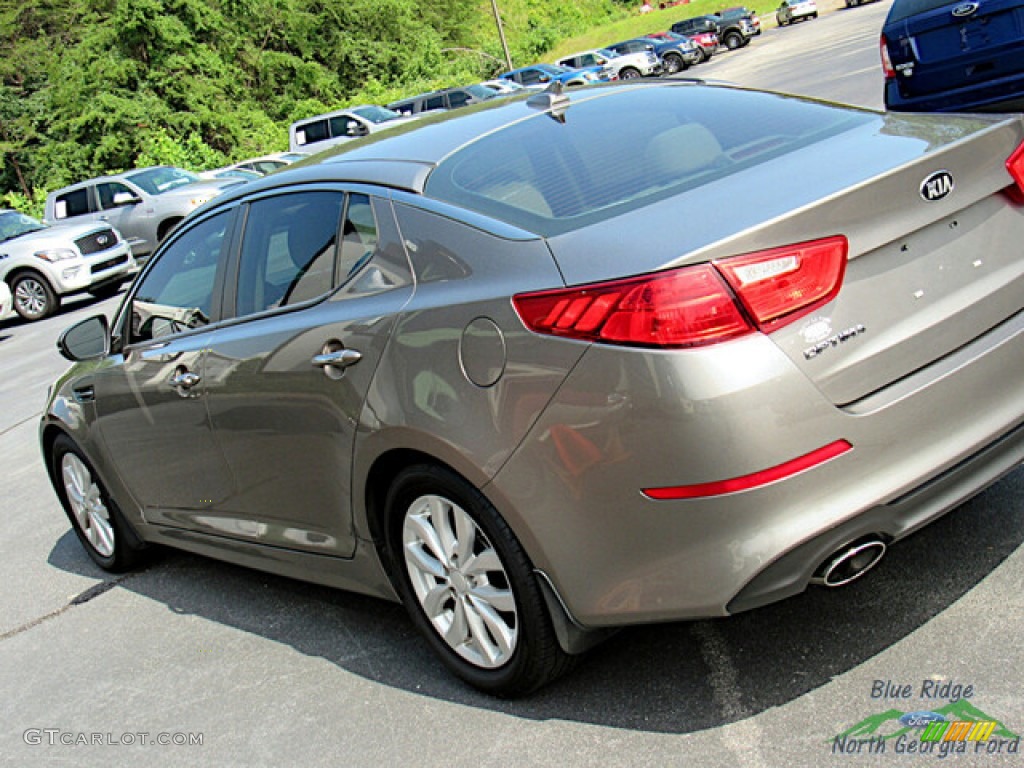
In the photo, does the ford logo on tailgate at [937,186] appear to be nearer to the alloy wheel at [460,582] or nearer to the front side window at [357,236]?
the alloy wheel at [460,582]

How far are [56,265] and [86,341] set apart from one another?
45.4 ft

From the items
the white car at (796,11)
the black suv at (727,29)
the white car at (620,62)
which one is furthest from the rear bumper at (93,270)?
the white car at (796,11)

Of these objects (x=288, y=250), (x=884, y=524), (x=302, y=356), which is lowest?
(x=884, y=524)

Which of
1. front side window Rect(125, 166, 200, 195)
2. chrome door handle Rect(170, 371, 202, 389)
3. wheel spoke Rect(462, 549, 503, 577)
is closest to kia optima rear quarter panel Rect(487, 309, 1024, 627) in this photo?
wheel spoke Rect(462, 549, 503, 577)

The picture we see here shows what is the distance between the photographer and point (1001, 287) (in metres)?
3.23

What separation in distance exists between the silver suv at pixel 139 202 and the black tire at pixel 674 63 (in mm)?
35750

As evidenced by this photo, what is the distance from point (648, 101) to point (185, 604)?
2.89 meters

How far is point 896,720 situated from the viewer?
301cm

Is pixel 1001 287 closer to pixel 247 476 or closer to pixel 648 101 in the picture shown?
pixel 648 101

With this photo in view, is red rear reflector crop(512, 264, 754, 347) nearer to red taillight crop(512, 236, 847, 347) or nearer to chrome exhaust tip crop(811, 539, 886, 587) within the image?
red taillight crop(512, 236, 847, 347)

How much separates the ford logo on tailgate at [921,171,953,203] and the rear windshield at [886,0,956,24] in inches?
227

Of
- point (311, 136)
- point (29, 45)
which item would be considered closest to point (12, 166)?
point (29, 45)

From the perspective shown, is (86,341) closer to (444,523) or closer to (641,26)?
(444,523)

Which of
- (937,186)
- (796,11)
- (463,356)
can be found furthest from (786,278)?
(796,11)
